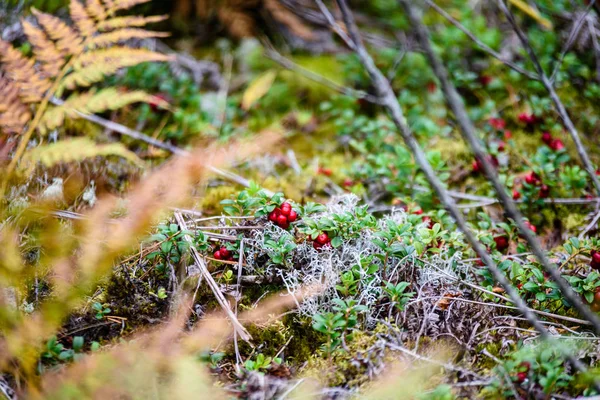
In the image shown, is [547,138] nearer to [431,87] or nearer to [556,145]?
[556,145]

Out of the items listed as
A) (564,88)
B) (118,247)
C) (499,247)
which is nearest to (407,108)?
(564,88)

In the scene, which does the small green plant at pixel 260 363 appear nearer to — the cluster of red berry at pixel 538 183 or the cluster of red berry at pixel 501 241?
the cluster of red berry at pixel 501 241

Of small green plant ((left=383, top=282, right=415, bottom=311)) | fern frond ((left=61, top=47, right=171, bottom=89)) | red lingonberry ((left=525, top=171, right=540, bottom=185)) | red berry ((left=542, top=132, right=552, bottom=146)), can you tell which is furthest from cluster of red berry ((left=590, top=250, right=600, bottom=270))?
fern frond ((left=61, top=47, right=171, bottom=89))

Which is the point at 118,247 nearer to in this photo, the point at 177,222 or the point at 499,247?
the point at 177,222

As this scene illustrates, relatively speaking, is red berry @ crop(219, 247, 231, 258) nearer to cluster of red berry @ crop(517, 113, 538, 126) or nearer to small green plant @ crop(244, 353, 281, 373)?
small green plant @ crop(244, 353, 281, 373)

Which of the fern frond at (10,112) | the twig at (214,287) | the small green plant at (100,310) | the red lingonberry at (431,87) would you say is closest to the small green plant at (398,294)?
the twig at (214,287)

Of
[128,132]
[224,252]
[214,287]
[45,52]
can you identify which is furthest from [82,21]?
[214,287]
